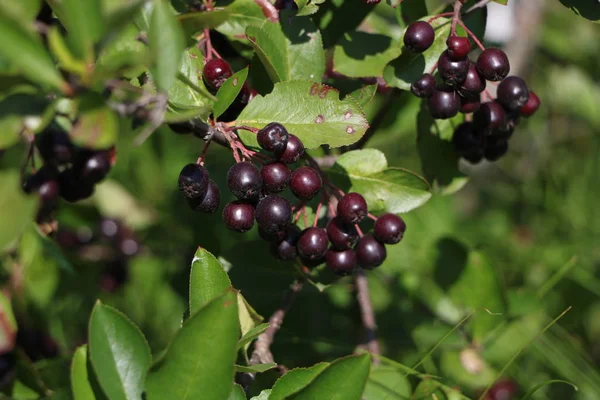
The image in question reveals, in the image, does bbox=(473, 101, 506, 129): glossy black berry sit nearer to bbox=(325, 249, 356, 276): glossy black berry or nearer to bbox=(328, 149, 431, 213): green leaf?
bbox=(328, 149, 431, 213): green leaf

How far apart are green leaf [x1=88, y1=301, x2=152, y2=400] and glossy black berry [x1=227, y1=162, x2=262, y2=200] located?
28 centimetres

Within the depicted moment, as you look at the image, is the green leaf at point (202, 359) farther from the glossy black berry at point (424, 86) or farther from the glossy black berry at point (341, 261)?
the glossy black berry at point (424, 86)

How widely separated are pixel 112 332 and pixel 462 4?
92cm

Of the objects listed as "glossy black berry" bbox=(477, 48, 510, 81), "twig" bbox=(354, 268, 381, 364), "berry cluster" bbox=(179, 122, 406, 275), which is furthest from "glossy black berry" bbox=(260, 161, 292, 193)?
"twig" bbox=(354, 268, 381, 364)

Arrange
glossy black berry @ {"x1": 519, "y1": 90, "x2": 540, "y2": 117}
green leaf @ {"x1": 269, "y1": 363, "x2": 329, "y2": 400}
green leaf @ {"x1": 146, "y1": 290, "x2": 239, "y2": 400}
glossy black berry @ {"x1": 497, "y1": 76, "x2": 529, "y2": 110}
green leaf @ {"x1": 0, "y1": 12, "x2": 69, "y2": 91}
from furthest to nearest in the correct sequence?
glossy black berry @ {"x1": 519, "y1": 90, "x2": 540, "y2": 117} → glossy black berry @ {"x1": 497, "y1": 76, "x2": 529, "y2": 110} → green leaf @ {"x1": 269, "y1": 363, "x2": 329, "y2": 400} → green leaf @ {"x1": 146, "y1": 290, "x2": 239, "y2": 400} → green leaf @ {"x1": 0, "y1": 12, "x2": 69, "y2": 91}

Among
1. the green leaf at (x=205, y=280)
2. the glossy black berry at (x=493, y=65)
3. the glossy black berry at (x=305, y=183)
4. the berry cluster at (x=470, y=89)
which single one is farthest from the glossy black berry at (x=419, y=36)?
the green leaf at (x=205, y=280)

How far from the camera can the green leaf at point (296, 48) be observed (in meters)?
1.34

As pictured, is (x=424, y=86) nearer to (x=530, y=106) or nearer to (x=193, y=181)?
(x=530, y=106)

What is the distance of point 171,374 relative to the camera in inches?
36.8

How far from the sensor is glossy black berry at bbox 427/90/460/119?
129 centimetres

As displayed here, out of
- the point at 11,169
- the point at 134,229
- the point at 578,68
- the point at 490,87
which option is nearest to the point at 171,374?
the point at 11,169

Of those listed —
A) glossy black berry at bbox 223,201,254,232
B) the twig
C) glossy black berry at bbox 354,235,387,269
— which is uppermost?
glossy black berry at bbox 223,201,254,232

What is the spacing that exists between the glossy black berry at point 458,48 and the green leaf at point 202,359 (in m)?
0.65

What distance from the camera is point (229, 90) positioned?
44.1 inches
